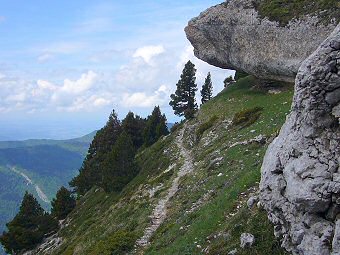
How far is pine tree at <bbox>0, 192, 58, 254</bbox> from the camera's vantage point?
59719 millimetres

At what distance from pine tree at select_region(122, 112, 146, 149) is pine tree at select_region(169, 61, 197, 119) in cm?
871

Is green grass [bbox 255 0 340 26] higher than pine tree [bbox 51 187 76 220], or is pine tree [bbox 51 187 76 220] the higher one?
green grass [bbox 255 0 340 26]

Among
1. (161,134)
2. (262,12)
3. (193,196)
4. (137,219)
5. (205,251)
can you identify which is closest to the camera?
(205,251)

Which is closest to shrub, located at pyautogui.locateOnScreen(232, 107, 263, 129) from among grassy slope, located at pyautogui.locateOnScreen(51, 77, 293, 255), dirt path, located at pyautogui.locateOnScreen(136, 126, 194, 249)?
grassy slope, located at pyautogui.locateOnScreen(51, 77, 293, 255)

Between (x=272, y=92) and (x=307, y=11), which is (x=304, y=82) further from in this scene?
(x=272, y=92)

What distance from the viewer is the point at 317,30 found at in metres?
45.4

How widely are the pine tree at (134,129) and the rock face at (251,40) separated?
25.7 metres

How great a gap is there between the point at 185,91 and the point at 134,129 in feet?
46.8

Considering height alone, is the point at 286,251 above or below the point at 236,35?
below

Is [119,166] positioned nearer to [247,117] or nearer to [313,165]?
[247,117]

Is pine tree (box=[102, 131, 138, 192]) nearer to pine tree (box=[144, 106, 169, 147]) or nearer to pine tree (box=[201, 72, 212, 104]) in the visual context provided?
pine tree (box=[144, 106, 169, 147])

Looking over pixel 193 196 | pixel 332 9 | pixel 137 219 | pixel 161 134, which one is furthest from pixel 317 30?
pixel 161 134

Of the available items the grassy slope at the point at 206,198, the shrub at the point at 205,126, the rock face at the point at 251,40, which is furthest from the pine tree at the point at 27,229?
the rock face at the point at 251,40

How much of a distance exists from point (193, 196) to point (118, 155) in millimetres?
29292
